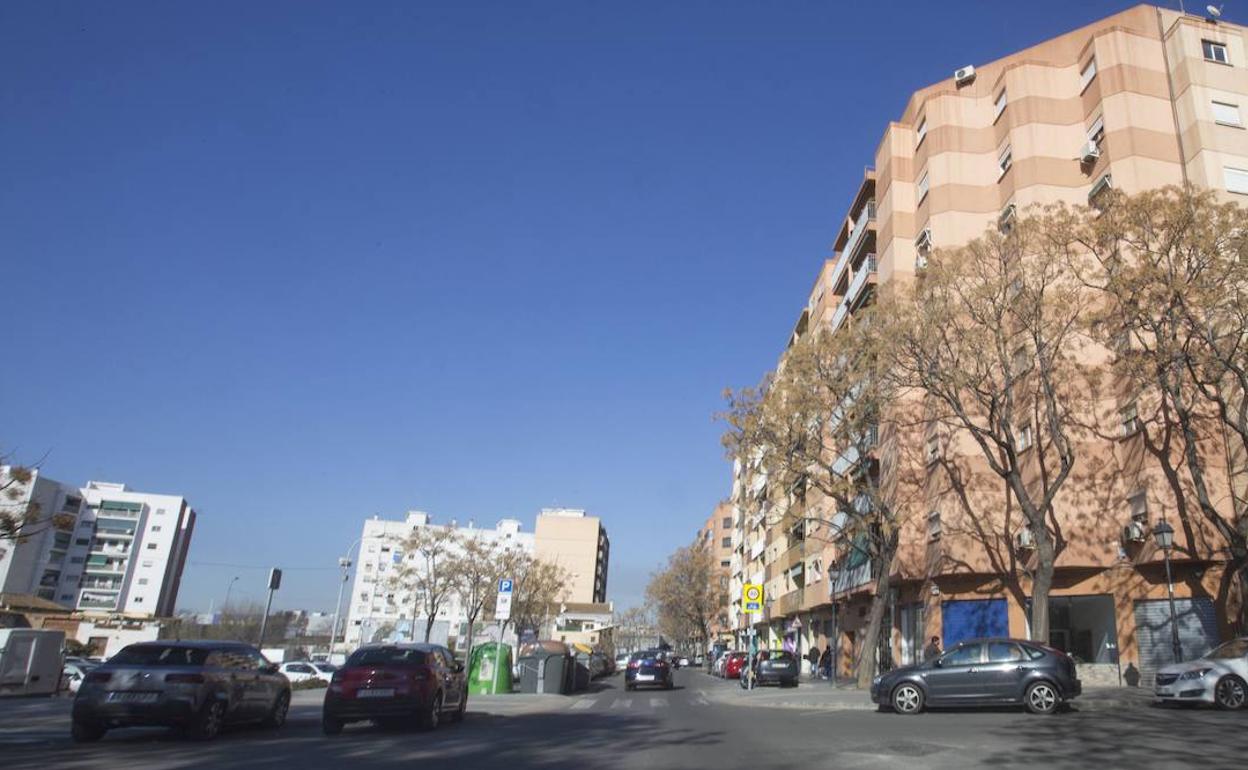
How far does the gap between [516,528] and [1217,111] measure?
129 m

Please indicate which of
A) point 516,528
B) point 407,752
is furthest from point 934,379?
point 516,528

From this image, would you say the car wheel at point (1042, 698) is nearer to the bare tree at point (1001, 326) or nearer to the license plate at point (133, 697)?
the bare tree at point (1001, 326)

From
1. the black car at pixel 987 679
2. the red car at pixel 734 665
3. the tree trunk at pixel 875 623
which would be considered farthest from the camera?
the red car at pixel 734 665

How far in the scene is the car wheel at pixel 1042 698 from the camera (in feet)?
52.6

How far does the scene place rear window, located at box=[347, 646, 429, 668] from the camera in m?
13.6

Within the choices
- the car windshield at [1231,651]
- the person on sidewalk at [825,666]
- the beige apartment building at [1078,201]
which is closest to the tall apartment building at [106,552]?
the person on sidewalk at [825,666]

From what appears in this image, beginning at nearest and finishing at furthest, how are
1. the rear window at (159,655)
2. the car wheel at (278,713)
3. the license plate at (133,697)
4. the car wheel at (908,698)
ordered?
the license plate at (133,697) < the rear window at (159,655) < the car wheel at (278,713) < the car wheel at (908,698)

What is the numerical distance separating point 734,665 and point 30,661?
31.4 m

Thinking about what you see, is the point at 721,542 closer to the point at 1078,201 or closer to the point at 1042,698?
the point at 1078,201

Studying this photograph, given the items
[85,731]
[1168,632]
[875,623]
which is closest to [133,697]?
[85,731]

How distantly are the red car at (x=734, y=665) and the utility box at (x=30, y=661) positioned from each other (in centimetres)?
2965

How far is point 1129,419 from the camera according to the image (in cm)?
2595

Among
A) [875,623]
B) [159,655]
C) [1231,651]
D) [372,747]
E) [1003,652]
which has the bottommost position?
[372,747]

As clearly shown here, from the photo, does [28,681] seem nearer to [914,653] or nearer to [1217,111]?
[914,653]
